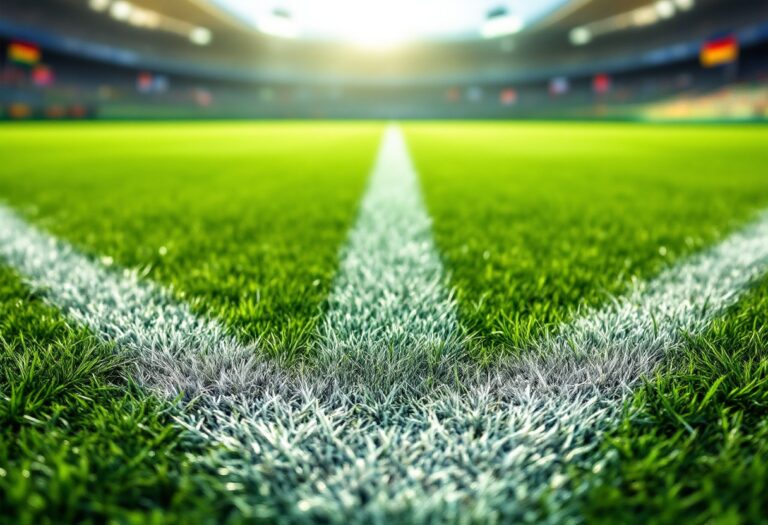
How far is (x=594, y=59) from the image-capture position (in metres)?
39.8

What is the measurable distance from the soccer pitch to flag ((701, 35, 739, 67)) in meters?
31.4

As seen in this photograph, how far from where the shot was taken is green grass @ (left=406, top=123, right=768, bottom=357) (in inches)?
47.5

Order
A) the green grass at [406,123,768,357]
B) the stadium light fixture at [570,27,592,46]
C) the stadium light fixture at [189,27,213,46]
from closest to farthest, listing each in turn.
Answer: the green grass at [406,123,768,357] < the stadium light fixture at [570,27,592,46] < the stadium light fixture at [189,27,213,46]

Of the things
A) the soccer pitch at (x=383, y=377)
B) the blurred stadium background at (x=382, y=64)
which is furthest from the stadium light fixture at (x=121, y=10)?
the soccer pitch at (x=383, y=377)

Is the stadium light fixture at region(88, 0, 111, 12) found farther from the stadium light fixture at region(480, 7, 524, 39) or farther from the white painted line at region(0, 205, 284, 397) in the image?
the white painted line at region(0, 205, 284, 397)

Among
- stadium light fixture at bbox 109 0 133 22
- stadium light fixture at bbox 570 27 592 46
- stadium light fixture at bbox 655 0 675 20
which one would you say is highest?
stadium light fixture at bbox 109 0 133 22

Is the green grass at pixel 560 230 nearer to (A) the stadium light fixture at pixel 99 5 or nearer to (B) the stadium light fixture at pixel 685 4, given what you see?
(B) the stadium light fixture at pixel 685 4

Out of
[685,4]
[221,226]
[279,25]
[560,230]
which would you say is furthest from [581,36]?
[221,226]

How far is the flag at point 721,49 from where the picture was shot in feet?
→ 84.2

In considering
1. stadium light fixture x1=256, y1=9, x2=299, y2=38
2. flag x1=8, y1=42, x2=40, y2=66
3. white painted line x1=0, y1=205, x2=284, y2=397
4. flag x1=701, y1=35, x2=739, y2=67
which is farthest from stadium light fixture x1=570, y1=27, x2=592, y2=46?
white painted line x1=0, y1=205, x2=284, y2=397

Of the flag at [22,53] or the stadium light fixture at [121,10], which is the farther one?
the stadium light fixture at [121,10]

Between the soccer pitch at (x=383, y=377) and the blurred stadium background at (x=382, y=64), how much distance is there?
25892mm

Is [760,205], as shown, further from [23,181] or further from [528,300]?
[23,181]

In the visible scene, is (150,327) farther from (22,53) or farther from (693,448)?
(22,53)
